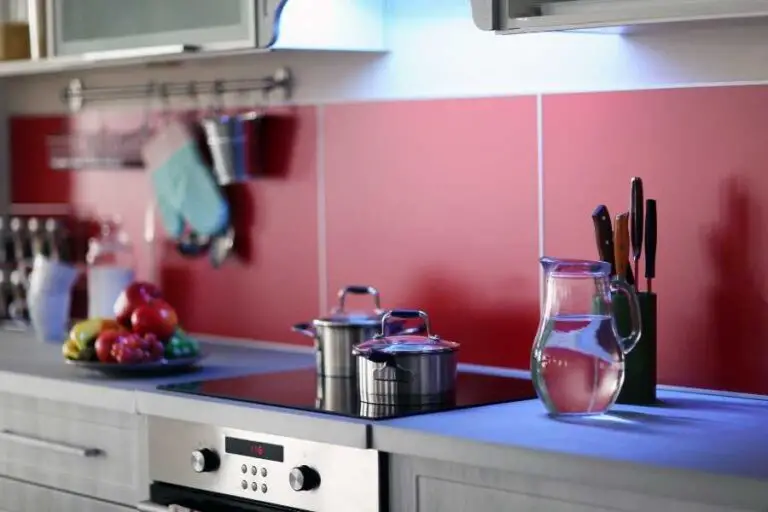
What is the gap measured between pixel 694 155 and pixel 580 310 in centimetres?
37

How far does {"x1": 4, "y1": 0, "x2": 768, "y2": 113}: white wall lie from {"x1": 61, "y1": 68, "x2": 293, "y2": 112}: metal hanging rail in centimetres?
2

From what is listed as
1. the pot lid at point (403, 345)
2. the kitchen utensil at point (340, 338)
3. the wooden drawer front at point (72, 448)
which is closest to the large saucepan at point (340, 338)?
the kitchen utensil at point (340, 338)

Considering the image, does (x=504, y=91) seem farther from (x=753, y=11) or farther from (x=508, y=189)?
(x=753, y=11)

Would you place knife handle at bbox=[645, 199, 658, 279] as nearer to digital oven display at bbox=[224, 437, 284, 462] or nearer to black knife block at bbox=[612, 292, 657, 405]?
black knife block at bbox=[612, 292, 657, 405]

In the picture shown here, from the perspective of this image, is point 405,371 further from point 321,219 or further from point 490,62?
point 321,219

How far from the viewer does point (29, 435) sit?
2.91 m

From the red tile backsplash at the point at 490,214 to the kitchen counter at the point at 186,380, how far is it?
0.47 feet

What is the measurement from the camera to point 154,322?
9.51 ft

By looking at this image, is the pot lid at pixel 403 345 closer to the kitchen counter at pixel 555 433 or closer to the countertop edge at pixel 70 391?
the kitchen counter at pixel 555 433

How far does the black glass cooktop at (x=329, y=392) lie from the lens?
7.68 ft

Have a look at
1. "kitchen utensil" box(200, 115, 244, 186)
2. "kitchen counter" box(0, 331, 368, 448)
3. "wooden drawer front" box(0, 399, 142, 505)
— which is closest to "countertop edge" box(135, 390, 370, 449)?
"kitchen counter" box(0, 331, 368, 448)

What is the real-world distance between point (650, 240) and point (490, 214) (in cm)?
46

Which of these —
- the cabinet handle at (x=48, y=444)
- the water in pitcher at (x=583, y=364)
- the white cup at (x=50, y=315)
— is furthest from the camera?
the white cup at (x=50, y=315)

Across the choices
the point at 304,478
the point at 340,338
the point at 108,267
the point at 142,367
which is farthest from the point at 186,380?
the point at 108,267
